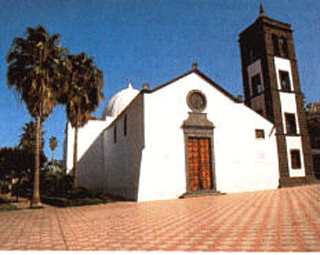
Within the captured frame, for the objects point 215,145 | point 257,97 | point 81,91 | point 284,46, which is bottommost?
point 215,145

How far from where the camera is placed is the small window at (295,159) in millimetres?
22625

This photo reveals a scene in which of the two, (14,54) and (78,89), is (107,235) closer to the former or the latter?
(14,54)

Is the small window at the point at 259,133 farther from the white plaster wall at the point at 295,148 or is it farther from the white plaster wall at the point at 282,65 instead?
the white plaster wall at the point at 282,65

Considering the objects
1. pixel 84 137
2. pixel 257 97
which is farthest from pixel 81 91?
pixel 257 97

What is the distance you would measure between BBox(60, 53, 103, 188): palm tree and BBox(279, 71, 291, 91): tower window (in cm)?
1709

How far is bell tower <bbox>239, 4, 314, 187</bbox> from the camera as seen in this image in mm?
22469

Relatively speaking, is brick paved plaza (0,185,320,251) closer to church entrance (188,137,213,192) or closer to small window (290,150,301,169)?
church entrance (188,137,213,192)

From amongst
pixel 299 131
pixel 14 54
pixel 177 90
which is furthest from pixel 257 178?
pixel 14 54

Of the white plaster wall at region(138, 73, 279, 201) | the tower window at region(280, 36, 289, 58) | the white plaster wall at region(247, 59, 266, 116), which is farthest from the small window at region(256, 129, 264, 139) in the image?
the tower window at region(280, 36, 289, 58)

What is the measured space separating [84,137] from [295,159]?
2205 cm

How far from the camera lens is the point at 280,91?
23453 millimetres

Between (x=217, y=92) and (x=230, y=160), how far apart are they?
5.50 meters

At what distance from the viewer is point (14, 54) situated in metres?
15.5

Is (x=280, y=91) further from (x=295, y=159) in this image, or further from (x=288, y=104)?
(x=295, y=159)
